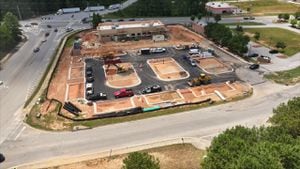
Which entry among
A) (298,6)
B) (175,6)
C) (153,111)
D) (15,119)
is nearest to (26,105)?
(15,119)

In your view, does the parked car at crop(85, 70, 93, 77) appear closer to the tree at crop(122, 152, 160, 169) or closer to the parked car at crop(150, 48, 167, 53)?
the parked car at crop(150, 48, 167, 53)

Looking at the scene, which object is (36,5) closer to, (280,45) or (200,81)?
(200,81)

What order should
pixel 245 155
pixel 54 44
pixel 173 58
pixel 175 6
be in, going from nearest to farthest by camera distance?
pixel 245 155 < pixel 173 58 < pixel 54 44 < pixel 175 6

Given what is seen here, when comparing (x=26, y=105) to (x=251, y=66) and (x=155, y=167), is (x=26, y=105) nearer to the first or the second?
(x=155, y=167)

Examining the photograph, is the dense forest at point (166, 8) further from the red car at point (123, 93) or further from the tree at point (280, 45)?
the red car at point (123, 93)

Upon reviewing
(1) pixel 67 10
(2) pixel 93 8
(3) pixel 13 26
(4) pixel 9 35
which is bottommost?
(4) pixel 9 35

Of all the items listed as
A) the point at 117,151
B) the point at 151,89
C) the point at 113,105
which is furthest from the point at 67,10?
the point at 117,151

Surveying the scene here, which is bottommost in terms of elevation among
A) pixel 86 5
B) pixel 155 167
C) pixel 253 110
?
pixel 253 110

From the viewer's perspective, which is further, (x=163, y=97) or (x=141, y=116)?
(x=163, y=97)
